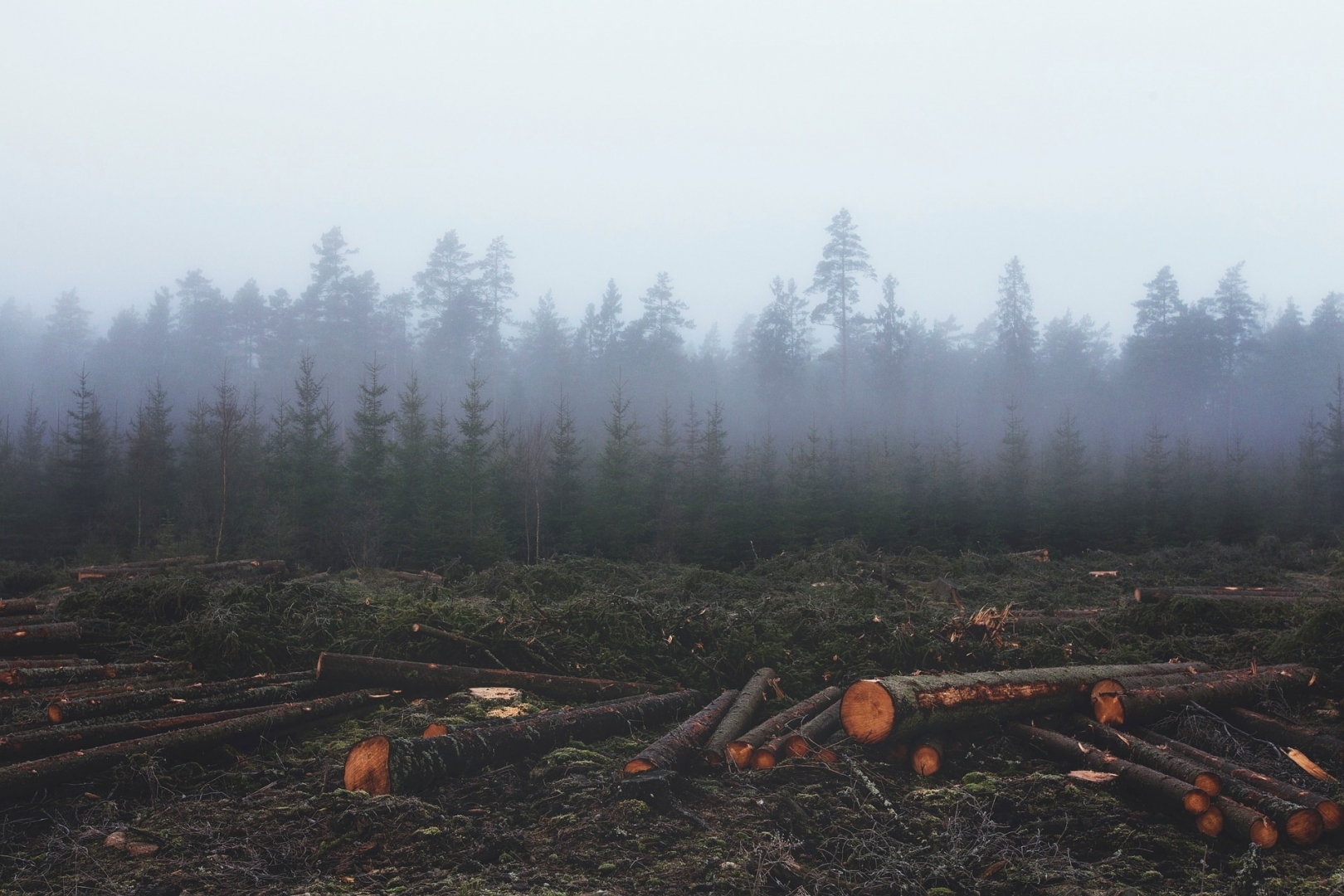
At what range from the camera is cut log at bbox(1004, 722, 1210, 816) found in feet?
13.4

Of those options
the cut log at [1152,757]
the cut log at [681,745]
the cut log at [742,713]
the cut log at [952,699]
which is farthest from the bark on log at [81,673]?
the cut log at [1152,757]

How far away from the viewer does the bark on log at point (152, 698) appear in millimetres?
5031

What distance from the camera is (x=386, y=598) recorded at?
28.9ft

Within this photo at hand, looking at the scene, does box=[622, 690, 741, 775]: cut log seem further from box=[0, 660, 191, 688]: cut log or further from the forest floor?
box=[0, 660, 191, 688]: cut log

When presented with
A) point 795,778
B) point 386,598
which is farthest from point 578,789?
point 386,598

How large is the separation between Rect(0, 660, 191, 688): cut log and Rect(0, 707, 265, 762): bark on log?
152 cm

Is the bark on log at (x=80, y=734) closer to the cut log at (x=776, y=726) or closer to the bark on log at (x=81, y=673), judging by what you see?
the bark on log at (x=81, y=673)

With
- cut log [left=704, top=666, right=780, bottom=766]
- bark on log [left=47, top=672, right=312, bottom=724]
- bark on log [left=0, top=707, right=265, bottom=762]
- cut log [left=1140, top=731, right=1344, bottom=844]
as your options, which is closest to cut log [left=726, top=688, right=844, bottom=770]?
cut log [left=704, top=666, right=780, bottom=766]

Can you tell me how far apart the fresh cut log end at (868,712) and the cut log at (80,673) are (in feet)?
20.2

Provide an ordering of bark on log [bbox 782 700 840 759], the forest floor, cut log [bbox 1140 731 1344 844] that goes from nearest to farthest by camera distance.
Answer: the forest floor
cut log [bbox 1140 731 1344 844]
bark on log [bbox 782 700 840 759]

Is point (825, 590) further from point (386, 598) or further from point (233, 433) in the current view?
point (233, 433)

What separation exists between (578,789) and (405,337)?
52.4 meters

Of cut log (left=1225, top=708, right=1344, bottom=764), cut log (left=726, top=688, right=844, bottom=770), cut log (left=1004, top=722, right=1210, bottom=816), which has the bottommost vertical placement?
cut log (left=1225, top=708, right=1344, bottom=764)

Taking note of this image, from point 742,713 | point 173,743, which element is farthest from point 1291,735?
point 173,743
